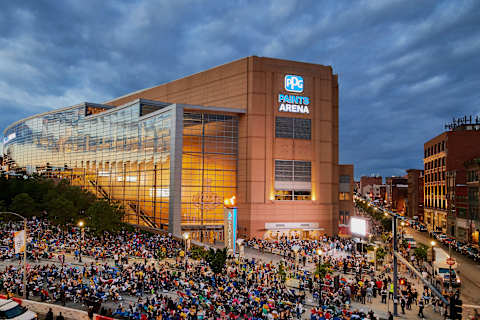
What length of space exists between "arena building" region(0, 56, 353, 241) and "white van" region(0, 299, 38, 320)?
34886 millimetres

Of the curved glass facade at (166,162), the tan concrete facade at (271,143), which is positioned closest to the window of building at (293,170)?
the tan concrete facade at (271,143)

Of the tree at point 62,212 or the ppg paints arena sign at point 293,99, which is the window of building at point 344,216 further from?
the tree at point 62,212

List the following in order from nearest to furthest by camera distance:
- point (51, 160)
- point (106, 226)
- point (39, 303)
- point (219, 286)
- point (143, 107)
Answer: point (39, 303), point (219, 286), point (106, 226), point (143, 107), point (51, 160)

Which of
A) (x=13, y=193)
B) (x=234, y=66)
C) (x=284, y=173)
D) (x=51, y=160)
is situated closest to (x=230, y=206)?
(x=284, y=173)

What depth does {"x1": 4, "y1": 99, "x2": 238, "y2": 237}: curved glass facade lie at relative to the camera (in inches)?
2319

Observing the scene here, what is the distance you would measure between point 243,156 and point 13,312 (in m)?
45.1

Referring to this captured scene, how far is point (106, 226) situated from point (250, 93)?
103 feet

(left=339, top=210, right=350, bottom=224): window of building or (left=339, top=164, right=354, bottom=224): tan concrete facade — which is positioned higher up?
(left=339, top=164, right=354, bottom=224): tan concrete facade

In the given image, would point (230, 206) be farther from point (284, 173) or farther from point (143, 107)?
point (143, 107)

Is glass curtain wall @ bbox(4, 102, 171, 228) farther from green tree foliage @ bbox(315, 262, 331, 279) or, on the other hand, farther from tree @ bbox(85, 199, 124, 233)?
green tree foliage @ bbox(315, 262, 331, 279)

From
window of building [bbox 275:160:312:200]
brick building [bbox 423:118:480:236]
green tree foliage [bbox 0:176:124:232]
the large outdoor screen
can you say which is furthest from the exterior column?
brick building [bbox 423:118:480:236]

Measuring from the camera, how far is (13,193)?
73.1 metres

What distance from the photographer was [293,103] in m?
63.6

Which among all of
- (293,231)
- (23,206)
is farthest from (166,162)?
(293,231)
